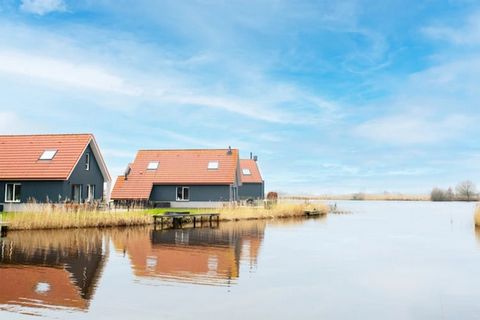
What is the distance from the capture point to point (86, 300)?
9586 mm

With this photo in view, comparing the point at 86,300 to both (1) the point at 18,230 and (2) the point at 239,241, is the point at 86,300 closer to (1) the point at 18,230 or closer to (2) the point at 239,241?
(2) the point at 239,241

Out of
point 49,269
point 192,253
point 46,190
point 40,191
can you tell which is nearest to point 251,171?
point 46,190

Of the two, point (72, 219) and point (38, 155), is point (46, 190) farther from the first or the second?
point (72, 219)

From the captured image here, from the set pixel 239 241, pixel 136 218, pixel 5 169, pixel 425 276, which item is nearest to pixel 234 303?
pixel 425 276

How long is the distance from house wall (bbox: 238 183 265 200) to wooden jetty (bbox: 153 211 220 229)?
760 inches

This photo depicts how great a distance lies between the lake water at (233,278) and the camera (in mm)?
9102

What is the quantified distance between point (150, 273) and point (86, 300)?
10.2 ft

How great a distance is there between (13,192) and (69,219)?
8.94 meters

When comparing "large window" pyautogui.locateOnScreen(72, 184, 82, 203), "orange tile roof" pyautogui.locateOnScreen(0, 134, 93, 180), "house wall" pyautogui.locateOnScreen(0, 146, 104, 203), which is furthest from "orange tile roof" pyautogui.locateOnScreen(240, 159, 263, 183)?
"house wall" pyautogui.locateOnScreen(0, 146, 104, 203)

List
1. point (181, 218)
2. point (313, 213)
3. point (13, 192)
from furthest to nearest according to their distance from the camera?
point (313, 213)
point (13, 192)
point (181, 218)

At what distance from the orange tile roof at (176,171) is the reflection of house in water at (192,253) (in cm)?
1488

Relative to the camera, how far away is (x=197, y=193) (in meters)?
40.3

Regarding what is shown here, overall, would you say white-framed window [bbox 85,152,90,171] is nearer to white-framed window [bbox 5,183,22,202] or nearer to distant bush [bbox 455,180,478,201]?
white-framed window [bbox 5,183,22,202]

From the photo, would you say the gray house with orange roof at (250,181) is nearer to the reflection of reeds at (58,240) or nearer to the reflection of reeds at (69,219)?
the reflection of reeds at (69,219)
